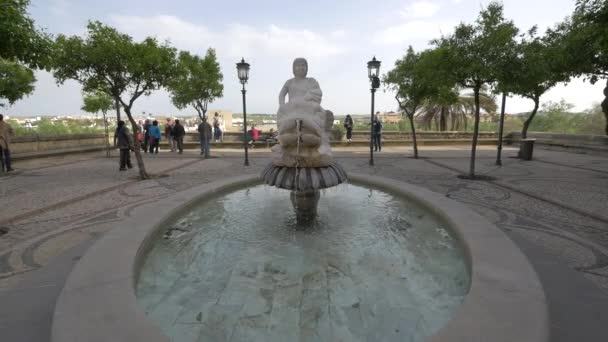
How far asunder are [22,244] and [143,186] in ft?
13.4

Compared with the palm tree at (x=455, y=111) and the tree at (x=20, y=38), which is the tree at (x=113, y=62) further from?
the palm tree at (x=455, y=111)

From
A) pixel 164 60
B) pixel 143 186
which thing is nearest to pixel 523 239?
pixel 143 186

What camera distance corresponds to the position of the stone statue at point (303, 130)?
4.24m

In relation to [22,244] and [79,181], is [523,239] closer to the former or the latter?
[22,244]

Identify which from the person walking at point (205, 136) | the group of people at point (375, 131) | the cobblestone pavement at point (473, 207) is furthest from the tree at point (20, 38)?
the group of people at point (375, 131)

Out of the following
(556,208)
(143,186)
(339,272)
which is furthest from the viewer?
(143,186)

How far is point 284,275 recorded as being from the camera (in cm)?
296

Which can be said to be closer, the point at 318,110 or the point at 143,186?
the point at 318,110

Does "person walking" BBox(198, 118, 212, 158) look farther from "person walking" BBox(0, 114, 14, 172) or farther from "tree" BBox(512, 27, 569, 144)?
"tree" BBox(512, 27, 569, 144)

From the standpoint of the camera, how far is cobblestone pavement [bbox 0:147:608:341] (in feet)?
9.70

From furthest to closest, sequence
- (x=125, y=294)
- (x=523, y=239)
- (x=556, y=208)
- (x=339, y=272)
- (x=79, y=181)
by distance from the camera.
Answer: (x=79, y=181) < (x=556, y=208) < (x=523, y=239) < (x=339, y=272) < (x=125, y=294)

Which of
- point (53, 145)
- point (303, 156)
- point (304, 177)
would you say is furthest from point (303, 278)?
point (53, 145)

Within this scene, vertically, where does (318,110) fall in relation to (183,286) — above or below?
above

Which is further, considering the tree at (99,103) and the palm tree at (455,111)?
the palm tree at (455,111)
